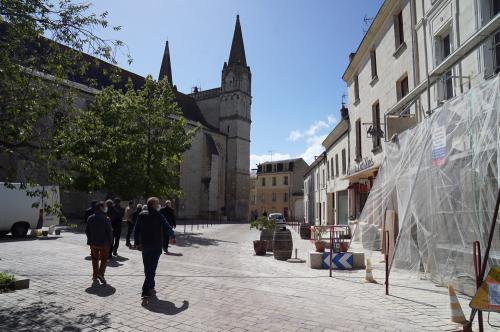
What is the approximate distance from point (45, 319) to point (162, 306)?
1.60 meters

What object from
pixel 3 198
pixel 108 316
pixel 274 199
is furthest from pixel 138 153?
pixel 274 199

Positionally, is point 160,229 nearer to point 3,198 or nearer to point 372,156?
point 372,156

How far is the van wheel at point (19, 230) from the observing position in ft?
55.4

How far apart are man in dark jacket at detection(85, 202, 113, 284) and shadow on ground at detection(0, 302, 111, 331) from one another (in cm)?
195

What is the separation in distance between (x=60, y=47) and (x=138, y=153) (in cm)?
1545

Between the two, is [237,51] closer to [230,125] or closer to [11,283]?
[230,125]

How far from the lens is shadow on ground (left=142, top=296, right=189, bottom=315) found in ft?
18.9

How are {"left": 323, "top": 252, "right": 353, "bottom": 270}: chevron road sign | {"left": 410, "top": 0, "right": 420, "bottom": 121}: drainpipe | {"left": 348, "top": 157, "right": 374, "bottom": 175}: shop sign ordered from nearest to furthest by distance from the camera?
{"left": 323, "top": 252, "right": 353, "bottom": 270}: chevron road sign
{"left": 410, "top": 0, "right": 420, "bottom": 121}: drainpipe
{"left": 348, "top": 157, "right": 374, "bottom": 175}: shop sign

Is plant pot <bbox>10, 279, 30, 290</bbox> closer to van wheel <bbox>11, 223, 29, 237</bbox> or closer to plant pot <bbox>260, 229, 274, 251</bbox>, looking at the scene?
plant pot <bbox>260, 229, 274, 251</bbox>

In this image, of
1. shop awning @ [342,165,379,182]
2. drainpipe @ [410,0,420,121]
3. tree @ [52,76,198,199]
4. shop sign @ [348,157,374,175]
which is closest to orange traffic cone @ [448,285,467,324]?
drainpipe @ [410,0,420,121]

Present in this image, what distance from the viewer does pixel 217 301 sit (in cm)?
640

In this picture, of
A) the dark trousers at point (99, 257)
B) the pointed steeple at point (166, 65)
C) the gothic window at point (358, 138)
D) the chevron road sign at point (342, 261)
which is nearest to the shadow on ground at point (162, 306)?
the dark trousers at point (99, 257)

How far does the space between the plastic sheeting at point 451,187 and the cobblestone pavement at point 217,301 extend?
0.60 m

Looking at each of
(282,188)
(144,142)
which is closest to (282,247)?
(144,142)
